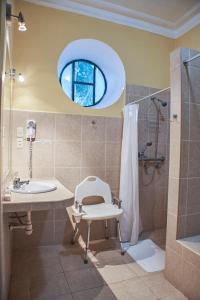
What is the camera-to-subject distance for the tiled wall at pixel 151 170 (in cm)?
279

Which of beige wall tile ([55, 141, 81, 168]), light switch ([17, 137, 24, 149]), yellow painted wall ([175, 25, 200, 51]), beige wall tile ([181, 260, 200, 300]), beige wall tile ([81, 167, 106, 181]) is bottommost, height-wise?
beige wall tile ([181, 260, 200, 300])

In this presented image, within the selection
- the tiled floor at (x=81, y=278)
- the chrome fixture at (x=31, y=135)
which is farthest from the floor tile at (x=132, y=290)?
the chrome fixture at (x=31, y=135)

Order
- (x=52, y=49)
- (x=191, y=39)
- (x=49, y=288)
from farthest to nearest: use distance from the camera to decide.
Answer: (x=191, y=39) → (x=52, y=49) → (x=49, y=288)

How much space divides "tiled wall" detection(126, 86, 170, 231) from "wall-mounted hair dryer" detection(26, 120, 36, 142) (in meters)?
1.23

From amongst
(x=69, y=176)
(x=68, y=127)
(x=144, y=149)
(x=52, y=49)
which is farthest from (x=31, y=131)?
(x=144, y=149)

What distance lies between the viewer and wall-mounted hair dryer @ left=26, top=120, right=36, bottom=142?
2195 millimetres

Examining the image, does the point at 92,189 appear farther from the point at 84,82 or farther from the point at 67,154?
the point at 84,82

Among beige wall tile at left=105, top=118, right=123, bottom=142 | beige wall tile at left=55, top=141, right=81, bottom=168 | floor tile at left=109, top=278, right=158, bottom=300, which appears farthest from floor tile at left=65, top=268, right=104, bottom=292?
beige wall tile at left=105, top=118, right=123, bottom=142

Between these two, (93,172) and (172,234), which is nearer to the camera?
(172,234)

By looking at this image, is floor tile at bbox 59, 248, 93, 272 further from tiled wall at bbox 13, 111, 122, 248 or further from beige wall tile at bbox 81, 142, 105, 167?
beige wall tile at bbox 81, 142, 105, 167

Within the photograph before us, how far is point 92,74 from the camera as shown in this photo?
302cm

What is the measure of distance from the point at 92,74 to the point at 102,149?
1184mm

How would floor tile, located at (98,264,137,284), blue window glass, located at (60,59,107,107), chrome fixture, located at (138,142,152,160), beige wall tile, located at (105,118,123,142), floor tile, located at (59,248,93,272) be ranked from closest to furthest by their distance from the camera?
floor tile, located at (98,264,137,284) → floor tile, located at (59,248,93,272) → beige wall tile, located at (105,118,123,142) → chrome fixture, located at (138,142,152,160) → blue window glass, located at (60,59,107,107)

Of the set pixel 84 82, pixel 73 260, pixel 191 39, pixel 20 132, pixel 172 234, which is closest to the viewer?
pixel 172 234
